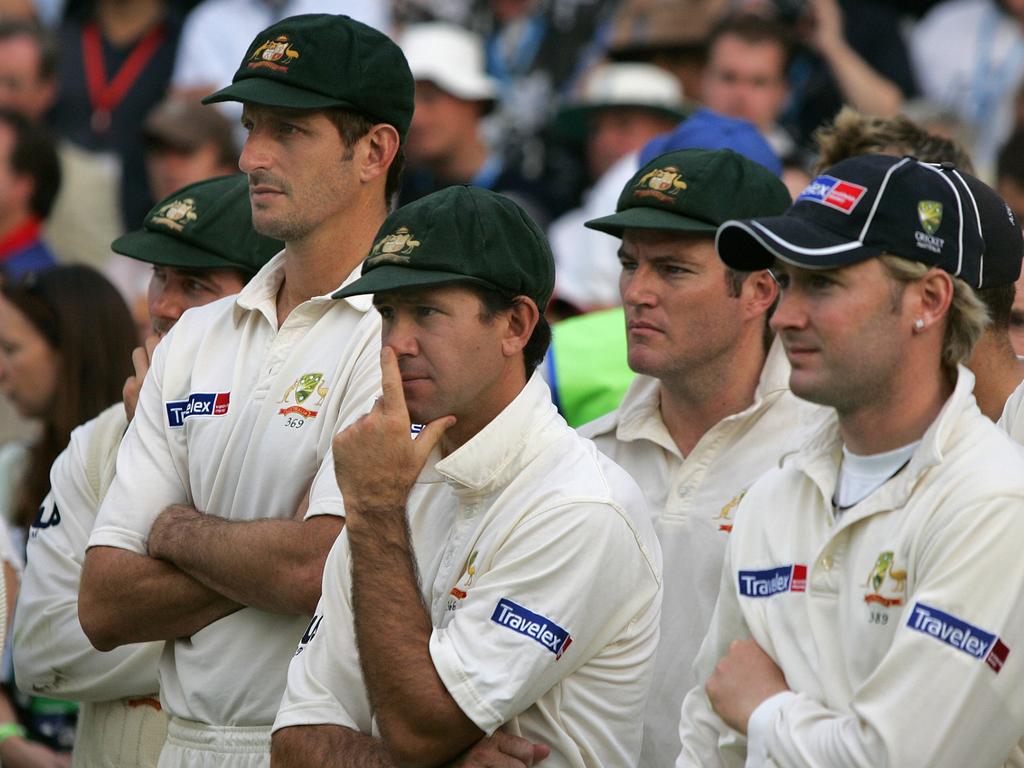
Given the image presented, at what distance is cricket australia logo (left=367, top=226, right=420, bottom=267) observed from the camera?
4059 millimetres

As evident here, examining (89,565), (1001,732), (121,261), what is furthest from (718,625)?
(121,261)

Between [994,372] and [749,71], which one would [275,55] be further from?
[749,71]

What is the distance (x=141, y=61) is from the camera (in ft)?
33.6

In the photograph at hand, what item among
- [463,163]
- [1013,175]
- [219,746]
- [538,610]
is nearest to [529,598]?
[538,610]

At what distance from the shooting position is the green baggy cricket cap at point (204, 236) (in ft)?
17.5

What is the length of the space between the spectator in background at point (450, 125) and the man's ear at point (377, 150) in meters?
4.04

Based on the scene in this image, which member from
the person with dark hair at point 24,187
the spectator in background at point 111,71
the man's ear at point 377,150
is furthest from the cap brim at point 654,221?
the spectator in background at point 111,71

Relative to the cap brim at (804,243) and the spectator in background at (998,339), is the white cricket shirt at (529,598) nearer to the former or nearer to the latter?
the cap brim at (804,243)

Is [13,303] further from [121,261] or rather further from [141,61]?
[141,61]

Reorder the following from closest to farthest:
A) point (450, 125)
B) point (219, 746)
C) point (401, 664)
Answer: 1. point (401, 664)
2. point (219, 746)
3. point (450, 125)

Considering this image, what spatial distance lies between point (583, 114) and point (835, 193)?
5.58 metres

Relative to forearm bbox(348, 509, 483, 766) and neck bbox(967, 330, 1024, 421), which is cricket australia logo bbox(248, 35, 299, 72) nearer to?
forearm bbox(348, 509, 483, 766)

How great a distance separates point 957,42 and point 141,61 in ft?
15.3

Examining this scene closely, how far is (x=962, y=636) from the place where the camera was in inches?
126
